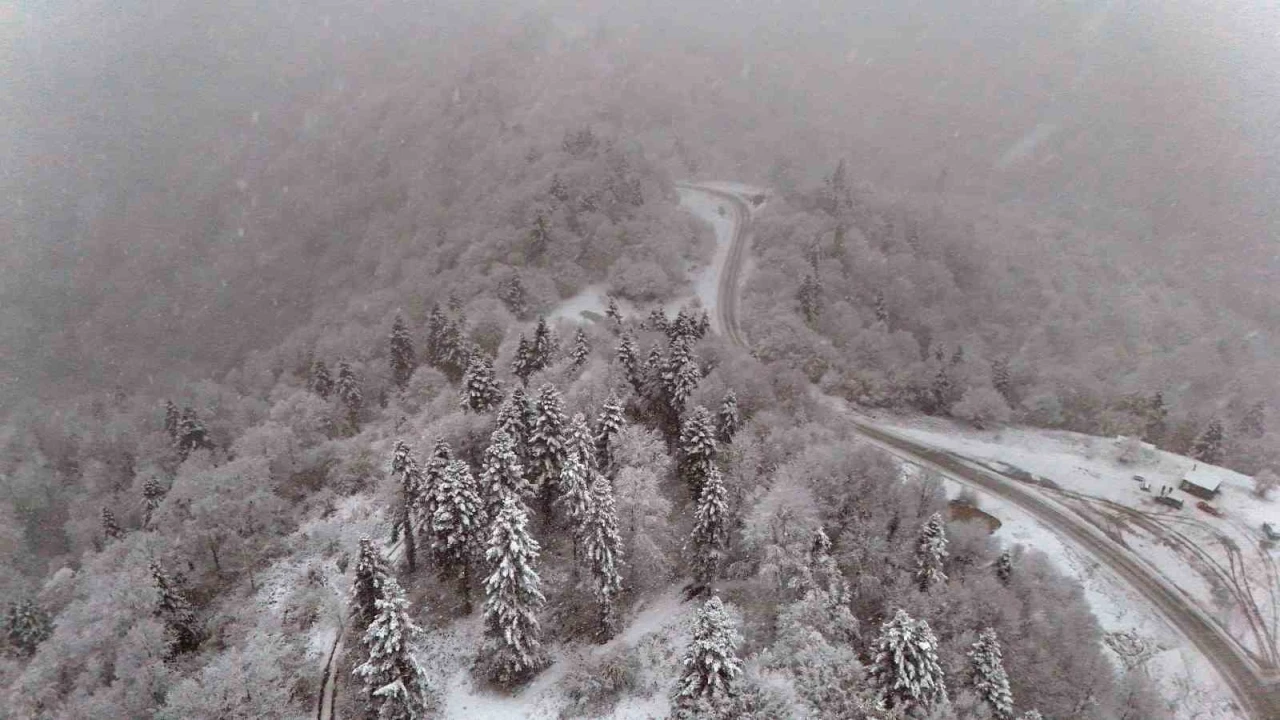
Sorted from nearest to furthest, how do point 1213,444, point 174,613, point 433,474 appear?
point 433,474 → point 174,613 → point 1213,444

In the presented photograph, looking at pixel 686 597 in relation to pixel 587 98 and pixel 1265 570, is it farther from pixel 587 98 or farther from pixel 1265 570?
pixel 587 98

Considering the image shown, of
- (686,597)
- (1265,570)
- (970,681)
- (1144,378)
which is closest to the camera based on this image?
(970,681)

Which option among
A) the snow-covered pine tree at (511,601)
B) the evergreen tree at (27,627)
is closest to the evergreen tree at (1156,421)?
the snow-covered pine tree at (511,601)

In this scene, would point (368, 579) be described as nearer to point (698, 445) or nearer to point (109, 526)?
point (698, 445)

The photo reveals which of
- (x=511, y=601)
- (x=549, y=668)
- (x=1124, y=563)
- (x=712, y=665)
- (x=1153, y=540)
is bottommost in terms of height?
(x=1124, y=563)

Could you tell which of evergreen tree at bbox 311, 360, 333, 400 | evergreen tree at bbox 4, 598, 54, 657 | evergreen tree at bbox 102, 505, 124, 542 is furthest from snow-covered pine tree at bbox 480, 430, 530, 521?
evergreen tree at bbox 102, 505, 124, 542

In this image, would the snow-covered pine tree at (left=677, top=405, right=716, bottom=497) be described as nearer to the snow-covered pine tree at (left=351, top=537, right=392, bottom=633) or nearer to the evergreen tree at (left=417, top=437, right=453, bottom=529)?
the evergreen tree at (left=417, top=437, right=453, bottom=529)

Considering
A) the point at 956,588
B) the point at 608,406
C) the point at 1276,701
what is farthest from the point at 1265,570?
the point at 608,406

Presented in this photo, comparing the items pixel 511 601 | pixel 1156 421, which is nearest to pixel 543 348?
pixel 511 601
